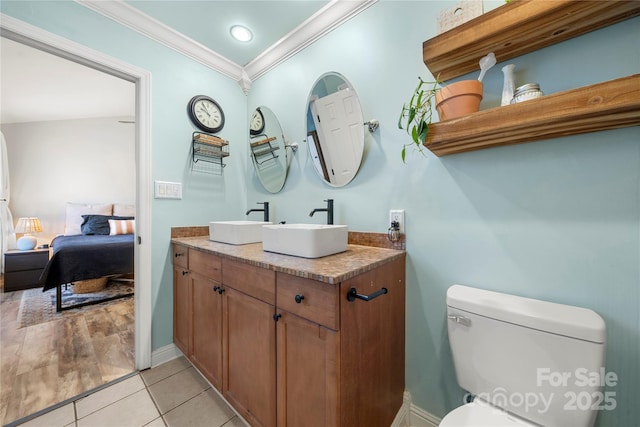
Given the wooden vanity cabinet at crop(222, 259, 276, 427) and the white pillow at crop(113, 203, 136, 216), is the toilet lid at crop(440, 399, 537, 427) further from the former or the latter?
A: the white pillow at crop(113, 203, 136, 216)

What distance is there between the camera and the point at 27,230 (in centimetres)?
359

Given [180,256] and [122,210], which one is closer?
[180,256]

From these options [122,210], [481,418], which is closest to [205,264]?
[481,418]

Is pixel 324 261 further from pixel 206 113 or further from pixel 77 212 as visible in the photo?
pixel 77 212

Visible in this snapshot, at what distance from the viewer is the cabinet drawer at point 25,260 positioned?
3.08 metres

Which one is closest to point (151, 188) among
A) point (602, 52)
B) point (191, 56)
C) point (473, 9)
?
point (191, 56)

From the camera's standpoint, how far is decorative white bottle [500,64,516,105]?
917 mm

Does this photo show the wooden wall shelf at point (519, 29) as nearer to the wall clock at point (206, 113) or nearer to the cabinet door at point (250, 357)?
the cabinet door at point (250, 357)

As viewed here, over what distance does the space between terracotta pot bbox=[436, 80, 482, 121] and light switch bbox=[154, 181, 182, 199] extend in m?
1.82

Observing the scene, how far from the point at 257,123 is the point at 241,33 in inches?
24.9

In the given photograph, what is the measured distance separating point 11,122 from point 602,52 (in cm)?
668

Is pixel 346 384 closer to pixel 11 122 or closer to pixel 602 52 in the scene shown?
pixel 602 52

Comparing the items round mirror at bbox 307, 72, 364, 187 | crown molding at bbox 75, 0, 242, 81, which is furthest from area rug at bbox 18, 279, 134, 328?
round mirror at bbox 307, 72, 364, 187

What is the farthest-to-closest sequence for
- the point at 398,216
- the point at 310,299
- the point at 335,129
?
the point at 335,129
the point at 398,216
the point at 310,299
